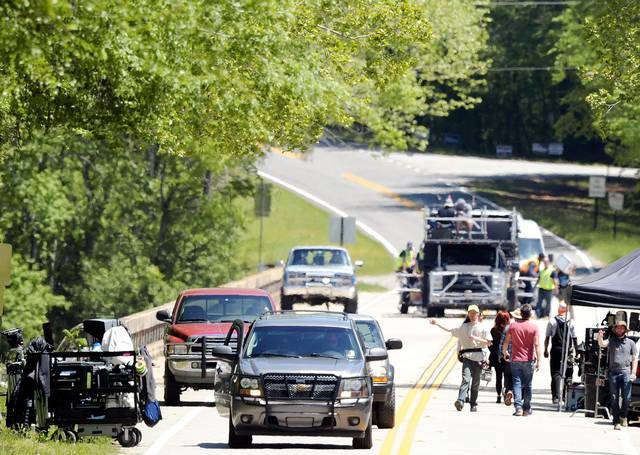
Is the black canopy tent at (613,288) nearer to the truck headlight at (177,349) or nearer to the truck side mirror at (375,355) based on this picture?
the truck side mirror at (375,355)

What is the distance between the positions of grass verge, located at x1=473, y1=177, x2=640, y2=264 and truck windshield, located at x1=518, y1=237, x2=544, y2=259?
47.9ft

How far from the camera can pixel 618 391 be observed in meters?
24.1

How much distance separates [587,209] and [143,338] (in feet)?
162

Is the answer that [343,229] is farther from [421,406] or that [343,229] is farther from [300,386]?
[300,386]

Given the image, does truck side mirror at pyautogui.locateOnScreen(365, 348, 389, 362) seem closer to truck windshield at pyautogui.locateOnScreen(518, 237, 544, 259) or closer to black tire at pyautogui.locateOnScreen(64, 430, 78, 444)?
black tire at pyautogui.locateOnScreen(64, 430, 78, 444)

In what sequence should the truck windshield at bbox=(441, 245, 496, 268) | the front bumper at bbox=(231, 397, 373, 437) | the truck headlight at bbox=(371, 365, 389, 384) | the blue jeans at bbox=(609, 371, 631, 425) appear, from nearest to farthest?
the front bumper at bbox=(231, 397, 373, 437) → the truck headlight at bbox=(371, 365, 389, 384) → the blue jeans at bbox=(609, 371, 631, 425) → the truck windshield at bbox=(441, 245, 496, 268)

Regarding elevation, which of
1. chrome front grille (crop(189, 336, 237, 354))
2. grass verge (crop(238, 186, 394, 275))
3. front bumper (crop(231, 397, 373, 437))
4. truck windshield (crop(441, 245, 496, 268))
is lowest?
grass verge (crop(238, 186, 394, 275))

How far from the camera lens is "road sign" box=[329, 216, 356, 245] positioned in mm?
55875

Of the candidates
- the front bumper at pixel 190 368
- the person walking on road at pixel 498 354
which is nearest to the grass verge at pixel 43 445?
the front bumper at pixel 190 368

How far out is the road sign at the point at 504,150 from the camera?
100500 millimetres

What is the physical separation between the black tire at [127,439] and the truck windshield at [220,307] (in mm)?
6619

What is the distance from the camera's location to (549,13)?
92.4 m

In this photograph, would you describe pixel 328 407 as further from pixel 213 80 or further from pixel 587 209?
pixel 587 209

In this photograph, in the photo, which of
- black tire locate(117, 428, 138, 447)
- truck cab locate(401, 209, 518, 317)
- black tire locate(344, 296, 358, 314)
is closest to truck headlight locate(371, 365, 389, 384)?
black tire locate(117, 428, 138, 447)
